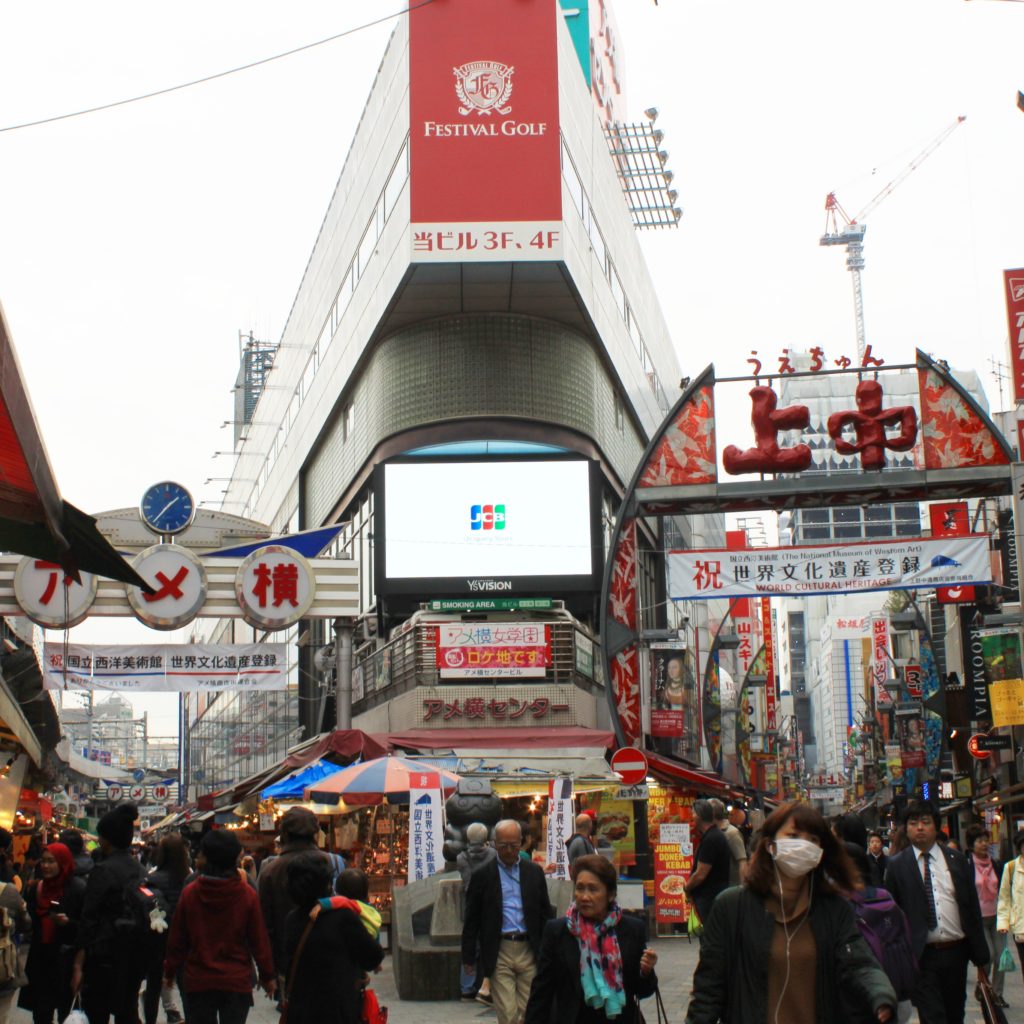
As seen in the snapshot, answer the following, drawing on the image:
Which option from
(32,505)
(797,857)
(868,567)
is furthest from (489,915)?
(868,567)

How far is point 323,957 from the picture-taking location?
700 cm

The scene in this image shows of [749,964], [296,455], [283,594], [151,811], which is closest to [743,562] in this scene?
[283,594]

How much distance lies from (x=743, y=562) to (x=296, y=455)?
25331 mm

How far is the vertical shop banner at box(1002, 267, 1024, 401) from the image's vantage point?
22172 mm

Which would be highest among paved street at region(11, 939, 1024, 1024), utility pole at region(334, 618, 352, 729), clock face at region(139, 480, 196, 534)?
clock face at region(139, 480, 196, 534)

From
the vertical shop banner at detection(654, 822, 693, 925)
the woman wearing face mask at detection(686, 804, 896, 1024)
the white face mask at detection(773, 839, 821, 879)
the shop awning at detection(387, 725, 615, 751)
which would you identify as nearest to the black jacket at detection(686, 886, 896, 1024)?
the woman wearing face mask at detection(686, 804, 896, 1024)

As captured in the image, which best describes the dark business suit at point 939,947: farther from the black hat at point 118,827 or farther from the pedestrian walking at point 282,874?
the black hat at point 118,827

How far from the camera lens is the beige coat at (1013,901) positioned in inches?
448

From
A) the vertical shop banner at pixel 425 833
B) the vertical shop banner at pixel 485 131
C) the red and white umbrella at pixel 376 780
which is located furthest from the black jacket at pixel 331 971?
the vertical shop banner at pixel 485 131

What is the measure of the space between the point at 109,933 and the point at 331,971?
7.57ft

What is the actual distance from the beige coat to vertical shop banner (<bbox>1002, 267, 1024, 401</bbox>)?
1187cm

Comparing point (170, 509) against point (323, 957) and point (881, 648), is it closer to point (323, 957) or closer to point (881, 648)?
point (323, 957)

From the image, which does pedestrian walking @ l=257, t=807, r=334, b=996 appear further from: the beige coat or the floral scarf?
the beige coat

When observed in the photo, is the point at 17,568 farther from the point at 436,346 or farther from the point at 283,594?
the point at 436,346
